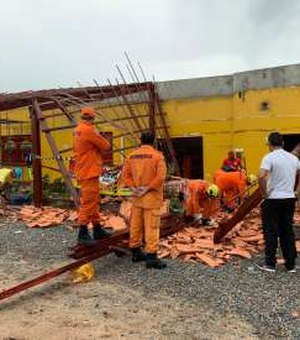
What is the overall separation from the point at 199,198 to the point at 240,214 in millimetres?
1776

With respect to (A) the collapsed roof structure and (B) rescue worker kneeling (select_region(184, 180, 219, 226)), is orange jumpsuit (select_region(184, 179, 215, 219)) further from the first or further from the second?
(A) the collapsed roof structure

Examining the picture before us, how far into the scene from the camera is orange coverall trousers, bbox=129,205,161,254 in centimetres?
783

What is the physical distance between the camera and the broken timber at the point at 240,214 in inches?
336

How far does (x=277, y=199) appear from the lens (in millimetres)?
7566

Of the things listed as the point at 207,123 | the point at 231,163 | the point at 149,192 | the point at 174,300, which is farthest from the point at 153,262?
the point at 207,123

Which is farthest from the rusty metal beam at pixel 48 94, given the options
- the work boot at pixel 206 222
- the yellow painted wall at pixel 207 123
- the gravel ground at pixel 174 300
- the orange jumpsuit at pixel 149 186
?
the orange jumpsuit at pixel 149 186

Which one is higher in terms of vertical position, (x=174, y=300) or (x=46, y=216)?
(x=46, y=216)

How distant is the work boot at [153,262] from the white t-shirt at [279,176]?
5.41 ft

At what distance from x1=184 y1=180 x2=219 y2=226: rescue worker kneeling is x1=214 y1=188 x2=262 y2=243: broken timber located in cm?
142

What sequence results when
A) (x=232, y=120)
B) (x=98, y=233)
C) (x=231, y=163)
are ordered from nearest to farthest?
(x=98, y=233)
(x=231, y=163)
(x=232, y=120)

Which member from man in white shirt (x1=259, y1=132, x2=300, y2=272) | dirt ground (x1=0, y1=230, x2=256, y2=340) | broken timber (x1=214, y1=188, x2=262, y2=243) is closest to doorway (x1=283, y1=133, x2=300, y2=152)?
broken timber (x1=214, y1=188, x2=262, y2=243)

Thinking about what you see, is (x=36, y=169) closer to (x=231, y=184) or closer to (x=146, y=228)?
(x=231, y=184)

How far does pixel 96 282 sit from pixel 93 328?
5.57 ft

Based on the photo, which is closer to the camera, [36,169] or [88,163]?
[88,163]
